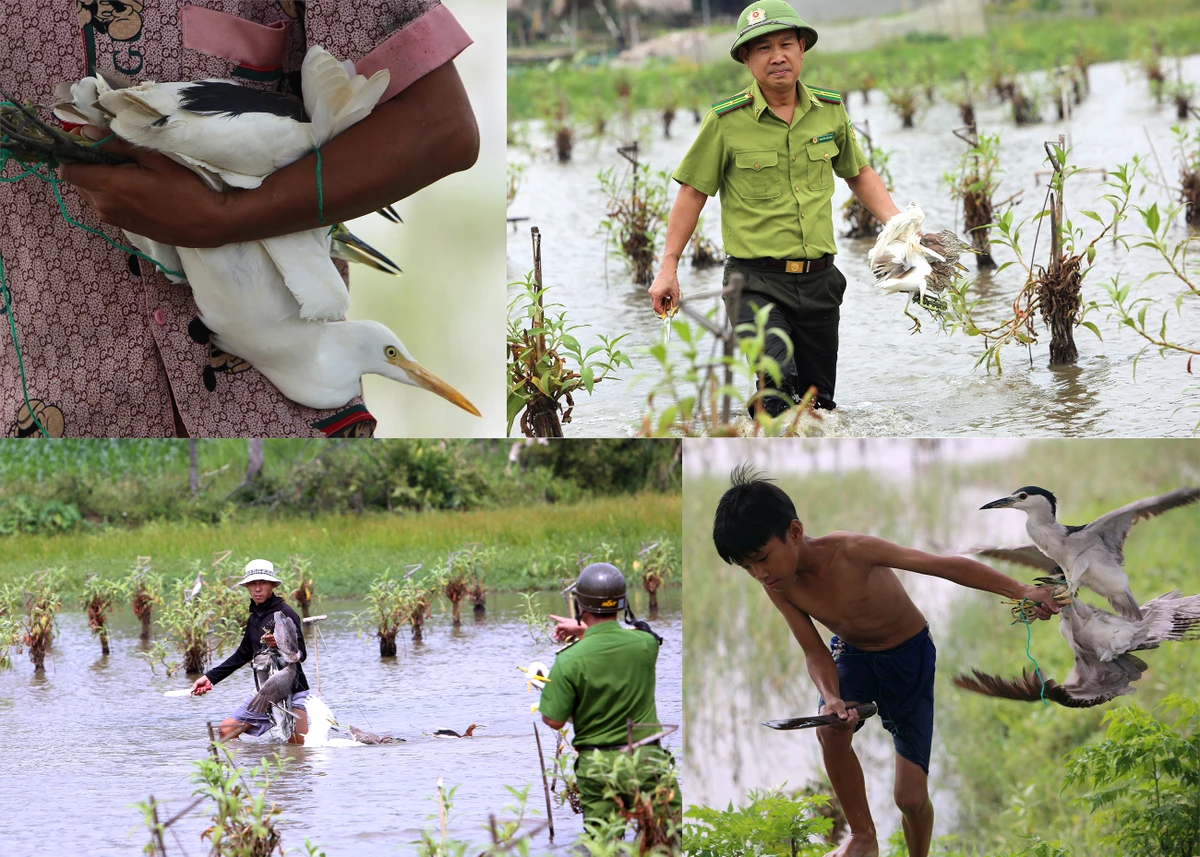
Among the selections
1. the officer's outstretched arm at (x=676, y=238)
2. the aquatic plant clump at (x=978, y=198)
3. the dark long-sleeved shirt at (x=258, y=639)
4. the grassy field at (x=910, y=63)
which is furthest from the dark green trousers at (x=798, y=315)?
the grassy field at (x=910, y=63)

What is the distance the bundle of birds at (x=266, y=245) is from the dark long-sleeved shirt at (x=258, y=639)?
0.70m

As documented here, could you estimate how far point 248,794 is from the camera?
323 centimetres

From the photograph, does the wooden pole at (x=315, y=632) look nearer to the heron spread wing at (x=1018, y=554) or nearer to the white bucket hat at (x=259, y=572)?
the white bucket hat at (x=259, y=572)

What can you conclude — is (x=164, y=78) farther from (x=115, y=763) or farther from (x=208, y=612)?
(x=115, y=763)

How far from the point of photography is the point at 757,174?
12.7ft

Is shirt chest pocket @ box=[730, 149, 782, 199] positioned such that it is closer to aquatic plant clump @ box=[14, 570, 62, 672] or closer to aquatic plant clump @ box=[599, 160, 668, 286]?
aquatic plant clump @ box=[14, 570, 62, 672]

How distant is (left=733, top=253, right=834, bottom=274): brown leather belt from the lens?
152 inches

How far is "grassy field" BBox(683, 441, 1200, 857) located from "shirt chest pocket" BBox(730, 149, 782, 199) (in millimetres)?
818

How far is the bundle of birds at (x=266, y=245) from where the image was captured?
2.91m

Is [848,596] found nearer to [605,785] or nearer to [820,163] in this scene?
[605,785]

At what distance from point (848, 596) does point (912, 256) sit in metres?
0.92

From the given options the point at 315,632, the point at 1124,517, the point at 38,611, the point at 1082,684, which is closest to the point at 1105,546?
the point at 1124,517

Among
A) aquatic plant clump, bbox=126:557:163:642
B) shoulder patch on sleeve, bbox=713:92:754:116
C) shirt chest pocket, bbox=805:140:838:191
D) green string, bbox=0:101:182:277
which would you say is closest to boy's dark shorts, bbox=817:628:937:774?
shirt chest pocket, bbox=805:140:838:191

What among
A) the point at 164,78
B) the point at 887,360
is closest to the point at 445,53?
the point at 164,78
